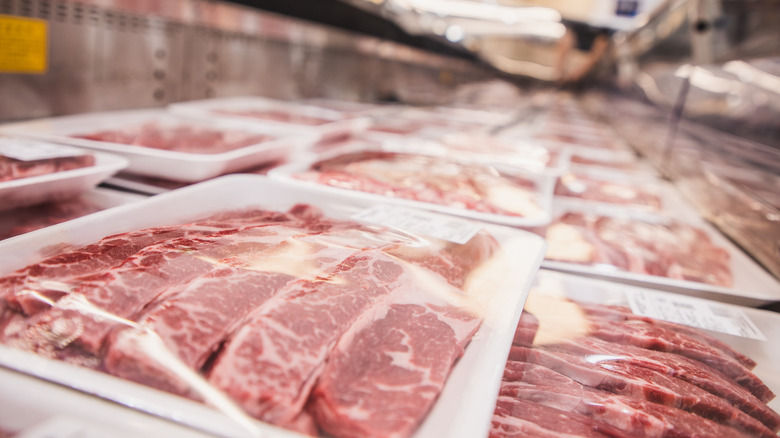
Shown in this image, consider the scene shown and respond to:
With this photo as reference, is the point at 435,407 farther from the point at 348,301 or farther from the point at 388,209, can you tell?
the point at 388,209

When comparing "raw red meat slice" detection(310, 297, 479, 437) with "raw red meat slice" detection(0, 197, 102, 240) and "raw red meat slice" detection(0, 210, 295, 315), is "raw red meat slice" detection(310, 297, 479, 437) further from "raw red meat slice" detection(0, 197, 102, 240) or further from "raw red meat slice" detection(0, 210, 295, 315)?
"raw red meat slice" detection(0, 197, 102, 240)

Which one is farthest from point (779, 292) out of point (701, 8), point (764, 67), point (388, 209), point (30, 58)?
point (30, 58)

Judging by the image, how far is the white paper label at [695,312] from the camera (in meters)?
1.23

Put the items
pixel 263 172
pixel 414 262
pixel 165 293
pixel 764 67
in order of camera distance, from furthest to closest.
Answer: pixel 263 172 → pixel 764 67 → pixel 414 262 → pixel 165 293

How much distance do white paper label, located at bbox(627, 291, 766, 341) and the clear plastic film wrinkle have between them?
1012 millimetres

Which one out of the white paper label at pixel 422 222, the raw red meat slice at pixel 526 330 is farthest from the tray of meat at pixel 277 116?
the raw red meat slice at pixel 526 330

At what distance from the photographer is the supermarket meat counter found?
65cm

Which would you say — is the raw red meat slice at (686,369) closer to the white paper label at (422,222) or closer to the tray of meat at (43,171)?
the white paper label at (422,222)

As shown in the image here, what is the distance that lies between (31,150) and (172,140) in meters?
0.48

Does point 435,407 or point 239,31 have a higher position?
point 239,31

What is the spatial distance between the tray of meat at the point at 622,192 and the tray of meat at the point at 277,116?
1.12 m

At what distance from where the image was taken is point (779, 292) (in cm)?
142

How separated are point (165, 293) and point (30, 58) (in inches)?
68.2

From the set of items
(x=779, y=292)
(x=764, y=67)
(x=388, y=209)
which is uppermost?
(x=764, y=67)
